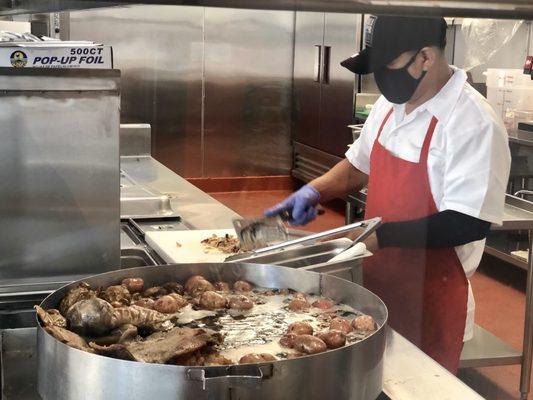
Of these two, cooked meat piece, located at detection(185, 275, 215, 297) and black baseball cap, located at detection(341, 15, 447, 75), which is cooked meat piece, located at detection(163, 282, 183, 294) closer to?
cooked meat piece, located at detection(185, 275, 215, 297)

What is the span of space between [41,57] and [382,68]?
719 millimetres

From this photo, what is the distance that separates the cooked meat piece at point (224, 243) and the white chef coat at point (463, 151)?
49cm

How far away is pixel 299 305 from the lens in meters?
1.07

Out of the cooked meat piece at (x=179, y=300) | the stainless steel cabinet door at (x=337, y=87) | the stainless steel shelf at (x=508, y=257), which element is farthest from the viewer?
the stainless steel cabinet door at (x=337, y=87)

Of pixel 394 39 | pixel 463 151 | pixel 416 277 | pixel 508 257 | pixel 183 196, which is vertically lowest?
pixel 508 257

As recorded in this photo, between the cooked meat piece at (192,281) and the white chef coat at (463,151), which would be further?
the white chef coat at (463,151)

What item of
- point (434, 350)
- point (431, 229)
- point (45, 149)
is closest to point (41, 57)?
point (45, 149)

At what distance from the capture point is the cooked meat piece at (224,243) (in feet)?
5.73

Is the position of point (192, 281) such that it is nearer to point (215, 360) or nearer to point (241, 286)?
point (241, 286)

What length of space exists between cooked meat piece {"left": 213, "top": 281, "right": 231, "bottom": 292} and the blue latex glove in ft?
2.37

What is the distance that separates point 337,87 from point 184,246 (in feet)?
13.0

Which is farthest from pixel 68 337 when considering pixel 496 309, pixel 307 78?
pixel 307 78

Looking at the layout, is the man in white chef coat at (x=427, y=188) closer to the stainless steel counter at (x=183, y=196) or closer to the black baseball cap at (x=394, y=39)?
the black baseball cap at (x=394, y=39)

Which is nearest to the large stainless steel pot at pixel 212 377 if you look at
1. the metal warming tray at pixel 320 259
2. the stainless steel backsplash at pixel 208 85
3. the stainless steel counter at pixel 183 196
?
the metal warming tray at pixel 320 259
